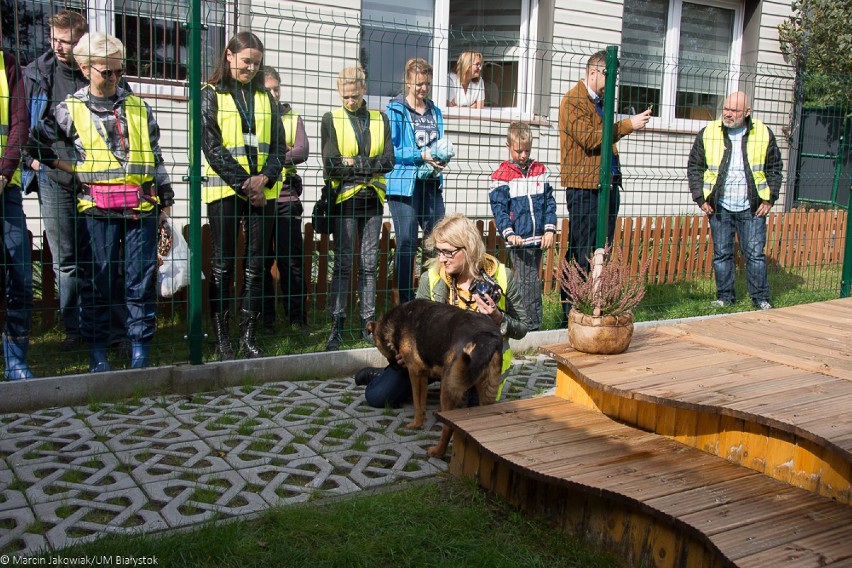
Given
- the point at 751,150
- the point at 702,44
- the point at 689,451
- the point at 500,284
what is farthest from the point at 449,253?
the point at 702,44

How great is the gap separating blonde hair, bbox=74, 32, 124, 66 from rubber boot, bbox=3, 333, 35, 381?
1.86 metres

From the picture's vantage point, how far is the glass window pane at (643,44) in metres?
12.4

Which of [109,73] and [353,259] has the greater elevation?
[109,73]

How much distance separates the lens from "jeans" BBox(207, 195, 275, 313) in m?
5.88

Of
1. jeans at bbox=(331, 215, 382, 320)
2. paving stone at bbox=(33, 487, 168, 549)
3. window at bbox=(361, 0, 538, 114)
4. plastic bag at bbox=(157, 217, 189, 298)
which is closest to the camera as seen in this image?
paving stone at bbox=(33, 487, 168, 549)

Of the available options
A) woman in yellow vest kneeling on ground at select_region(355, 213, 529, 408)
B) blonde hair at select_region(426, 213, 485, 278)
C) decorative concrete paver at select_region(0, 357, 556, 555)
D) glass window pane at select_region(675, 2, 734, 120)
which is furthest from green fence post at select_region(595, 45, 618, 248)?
glass window pane at select_region(675, 2, 734, 120)

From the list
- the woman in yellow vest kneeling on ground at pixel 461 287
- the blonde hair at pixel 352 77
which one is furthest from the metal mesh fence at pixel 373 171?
the woman in yellow vest kneeling on ground at pixel 461 287

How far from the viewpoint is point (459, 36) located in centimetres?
1064

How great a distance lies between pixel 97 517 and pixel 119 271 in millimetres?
2534

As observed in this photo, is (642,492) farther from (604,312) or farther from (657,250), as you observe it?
(657,250)

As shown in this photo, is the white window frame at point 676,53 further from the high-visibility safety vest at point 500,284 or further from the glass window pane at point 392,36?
the high-visibility safety vest at point 500,284

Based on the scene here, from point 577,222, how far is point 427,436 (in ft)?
10.5

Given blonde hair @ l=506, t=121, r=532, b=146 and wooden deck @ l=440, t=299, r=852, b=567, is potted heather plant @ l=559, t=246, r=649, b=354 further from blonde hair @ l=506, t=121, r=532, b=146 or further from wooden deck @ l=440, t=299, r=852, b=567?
blonde hair @ l=506, t=121, r=532, b=146

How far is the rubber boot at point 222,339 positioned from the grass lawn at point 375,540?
95.7 inches
